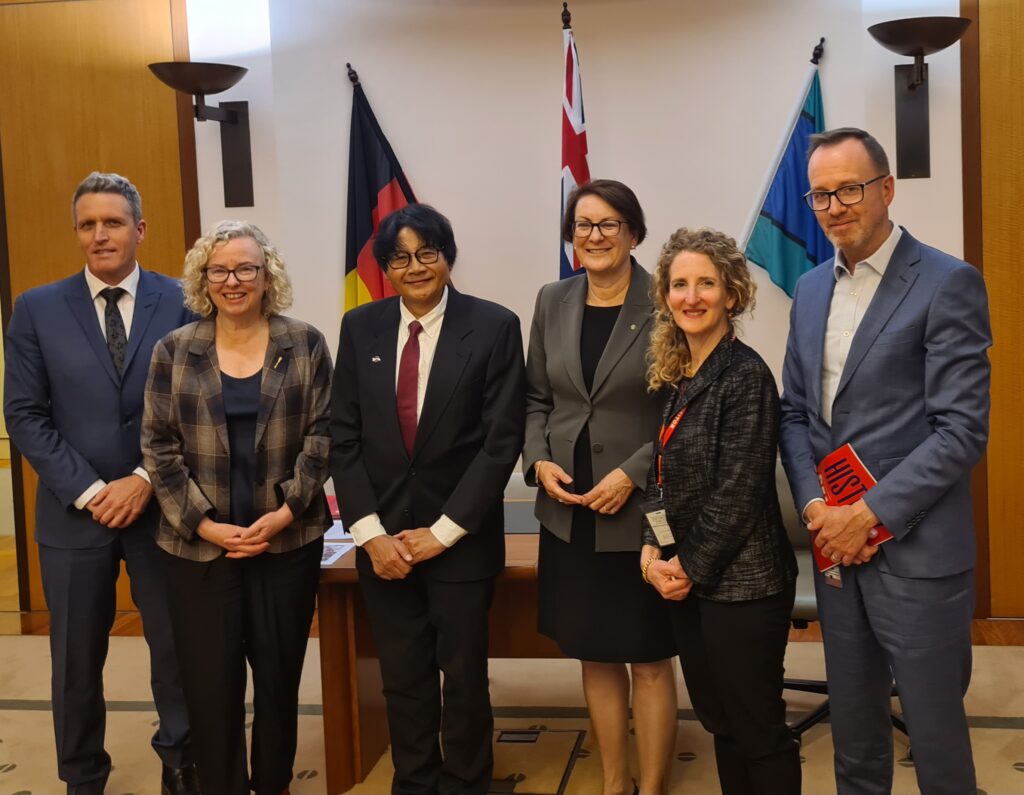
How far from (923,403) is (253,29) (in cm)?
366

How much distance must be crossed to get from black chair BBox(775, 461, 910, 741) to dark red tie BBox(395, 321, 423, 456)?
1117mm

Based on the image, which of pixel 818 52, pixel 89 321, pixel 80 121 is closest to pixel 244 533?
pixel 89 321

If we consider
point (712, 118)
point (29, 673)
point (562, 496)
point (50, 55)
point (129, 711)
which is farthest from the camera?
point (50, 55)

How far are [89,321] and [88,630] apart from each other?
0.86 metres

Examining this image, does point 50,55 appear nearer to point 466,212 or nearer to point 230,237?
point 466,212

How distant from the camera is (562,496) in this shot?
8.63ft

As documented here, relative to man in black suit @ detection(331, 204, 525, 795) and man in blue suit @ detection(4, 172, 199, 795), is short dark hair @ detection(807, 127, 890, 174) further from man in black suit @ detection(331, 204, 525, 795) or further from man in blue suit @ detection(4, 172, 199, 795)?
man in blue suit @ detection(4, 172, 199, 795)

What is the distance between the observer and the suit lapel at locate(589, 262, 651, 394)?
264 cm

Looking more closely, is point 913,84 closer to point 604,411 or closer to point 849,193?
point 849,193

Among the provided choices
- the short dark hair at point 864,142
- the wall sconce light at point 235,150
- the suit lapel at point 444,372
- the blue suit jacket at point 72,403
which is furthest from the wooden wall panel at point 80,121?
the short dark hair at point 864,142

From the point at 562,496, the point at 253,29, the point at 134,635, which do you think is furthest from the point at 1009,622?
the point at 253,29

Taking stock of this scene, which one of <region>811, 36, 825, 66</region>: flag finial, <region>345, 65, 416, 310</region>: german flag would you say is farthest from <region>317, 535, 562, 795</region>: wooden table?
<region>811, 36, 825, 66</region>: flag finial

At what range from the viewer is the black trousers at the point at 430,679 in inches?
108

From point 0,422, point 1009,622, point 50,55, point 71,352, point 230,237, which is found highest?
point 50,55
